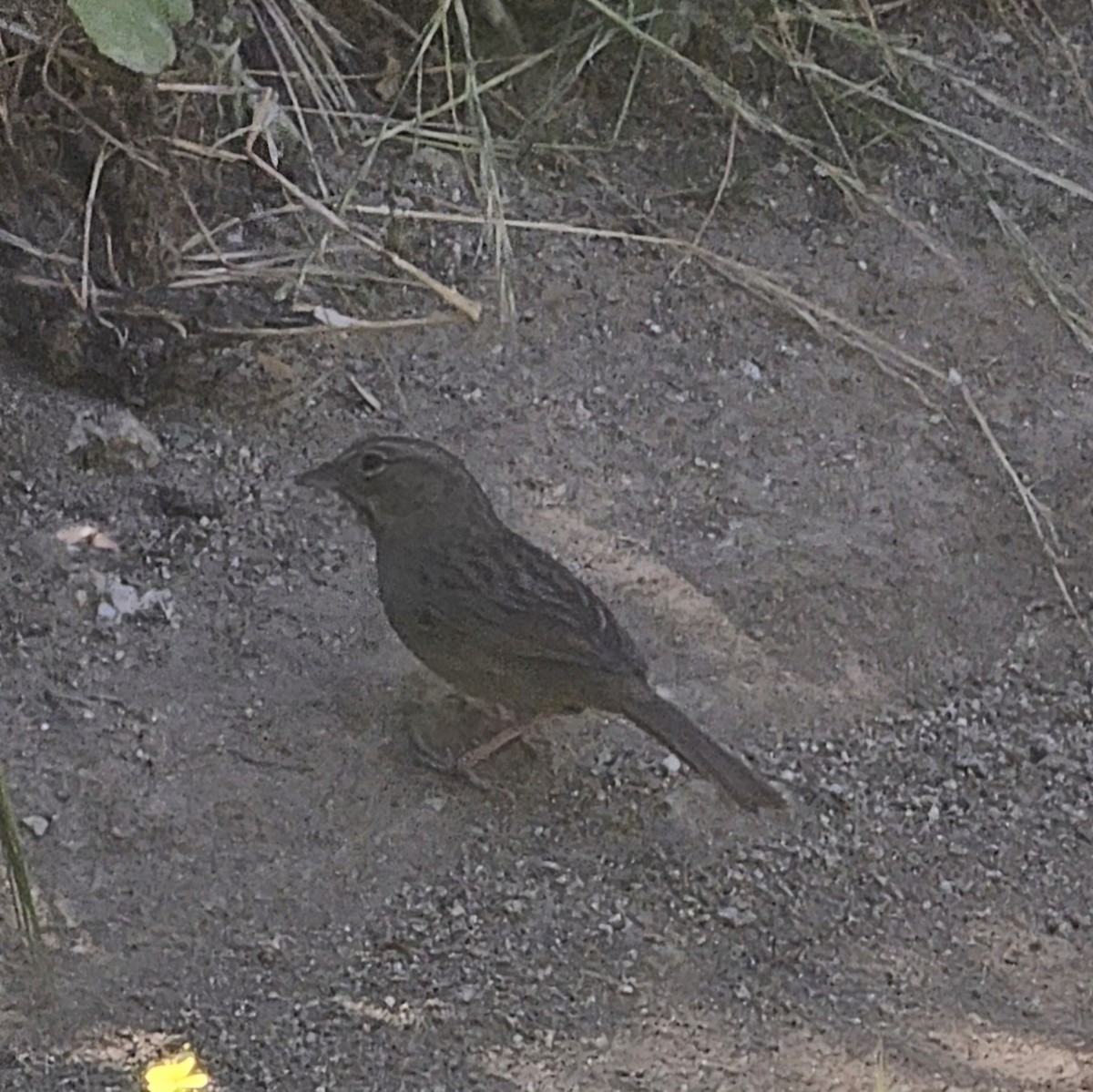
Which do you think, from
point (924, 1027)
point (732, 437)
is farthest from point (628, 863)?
point (732, 437)

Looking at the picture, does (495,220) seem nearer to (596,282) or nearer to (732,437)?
(596,282)

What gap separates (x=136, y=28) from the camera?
4.13 meters

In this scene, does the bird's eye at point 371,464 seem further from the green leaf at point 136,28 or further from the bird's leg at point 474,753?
the green leaf at point 136,28

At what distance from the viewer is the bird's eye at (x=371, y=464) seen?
4.76 meters

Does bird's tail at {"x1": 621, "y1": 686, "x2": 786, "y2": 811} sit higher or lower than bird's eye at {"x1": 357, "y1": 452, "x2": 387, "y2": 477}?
lower

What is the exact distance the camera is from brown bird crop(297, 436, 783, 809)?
14.4 feet

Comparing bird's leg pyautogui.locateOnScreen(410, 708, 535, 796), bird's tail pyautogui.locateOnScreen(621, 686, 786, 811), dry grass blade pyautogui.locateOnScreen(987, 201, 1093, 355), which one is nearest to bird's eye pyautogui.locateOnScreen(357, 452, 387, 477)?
bird's leg pyautogui.locateOnScreen(410, 708, 535, 796)

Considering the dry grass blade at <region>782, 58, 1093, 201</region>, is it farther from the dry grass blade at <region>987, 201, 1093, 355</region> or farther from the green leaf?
the green leaf

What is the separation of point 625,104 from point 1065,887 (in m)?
2.99

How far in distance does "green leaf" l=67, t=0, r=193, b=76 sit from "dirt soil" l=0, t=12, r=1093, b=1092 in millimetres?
1262

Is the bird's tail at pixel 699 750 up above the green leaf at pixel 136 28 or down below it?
below

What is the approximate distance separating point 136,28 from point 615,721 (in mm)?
1797

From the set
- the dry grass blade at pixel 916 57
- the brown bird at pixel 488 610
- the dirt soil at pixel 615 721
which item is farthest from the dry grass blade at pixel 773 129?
the brown bird at pixel 488 610

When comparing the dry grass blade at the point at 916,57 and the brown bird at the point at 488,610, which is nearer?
the brown bird at the point at 488,610
